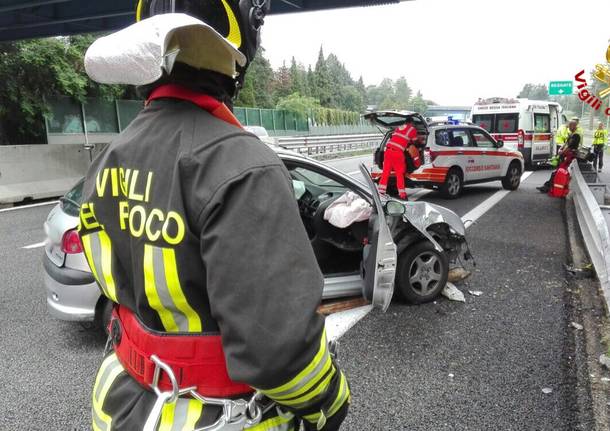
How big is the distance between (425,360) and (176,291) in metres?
2.85

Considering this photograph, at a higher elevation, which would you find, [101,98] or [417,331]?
[101,98]

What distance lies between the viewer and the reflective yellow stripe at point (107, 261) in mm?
1267

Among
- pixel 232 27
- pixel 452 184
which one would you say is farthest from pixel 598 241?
pixel 452 184

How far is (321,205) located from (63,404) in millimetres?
2591

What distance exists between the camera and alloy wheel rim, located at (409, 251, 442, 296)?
14.5 feet

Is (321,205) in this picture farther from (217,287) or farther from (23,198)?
(23,198)

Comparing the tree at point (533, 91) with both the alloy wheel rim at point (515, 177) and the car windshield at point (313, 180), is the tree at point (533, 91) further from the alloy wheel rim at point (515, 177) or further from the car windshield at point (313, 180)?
the car windshield at point (313, 180)

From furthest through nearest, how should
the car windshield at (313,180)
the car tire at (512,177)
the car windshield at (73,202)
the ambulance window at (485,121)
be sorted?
the ambulance window at (485,121) → the car tire at (512,177) → the car windshield at (313,180) → the car windshield at (73,202)

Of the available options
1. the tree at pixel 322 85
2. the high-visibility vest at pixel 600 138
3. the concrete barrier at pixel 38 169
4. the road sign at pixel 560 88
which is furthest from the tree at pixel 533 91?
the concrete barrier at pixel 38 169

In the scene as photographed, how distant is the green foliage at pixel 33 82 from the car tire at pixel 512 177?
38.2ft

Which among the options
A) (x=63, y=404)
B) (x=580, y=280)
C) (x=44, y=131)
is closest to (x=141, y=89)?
(x=63, y=404)

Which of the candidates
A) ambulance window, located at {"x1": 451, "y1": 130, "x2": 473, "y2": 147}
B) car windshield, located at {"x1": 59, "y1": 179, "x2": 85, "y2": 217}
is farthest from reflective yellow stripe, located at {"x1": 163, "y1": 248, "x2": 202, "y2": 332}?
ambulance window, located at {"x1": 451, "y1": 130, "x2": 473, "y2": 147}

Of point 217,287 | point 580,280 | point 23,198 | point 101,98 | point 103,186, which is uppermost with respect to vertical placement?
point 101,98

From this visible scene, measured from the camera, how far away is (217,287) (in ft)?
3.18
